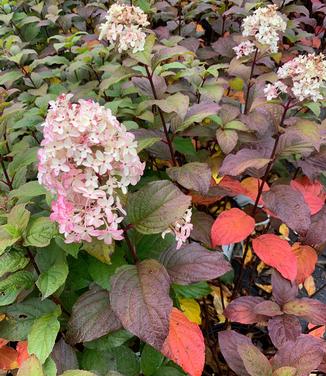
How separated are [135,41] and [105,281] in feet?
2.66

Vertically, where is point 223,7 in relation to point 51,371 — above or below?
above

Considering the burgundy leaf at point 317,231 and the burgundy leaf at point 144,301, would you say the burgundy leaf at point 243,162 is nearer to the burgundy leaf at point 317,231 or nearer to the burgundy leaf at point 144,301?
the burgundy leaf at point 317,231

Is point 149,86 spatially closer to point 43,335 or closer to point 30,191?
point 30,191

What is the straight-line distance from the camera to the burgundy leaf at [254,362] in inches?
44.0

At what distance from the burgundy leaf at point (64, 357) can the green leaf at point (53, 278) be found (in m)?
→ 0.21

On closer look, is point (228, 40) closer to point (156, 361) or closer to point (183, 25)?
point (183, 25)

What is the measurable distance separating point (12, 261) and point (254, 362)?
0.65 meters

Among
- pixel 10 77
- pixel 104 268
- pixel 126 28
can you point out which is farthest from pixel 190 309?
pixel 10 77

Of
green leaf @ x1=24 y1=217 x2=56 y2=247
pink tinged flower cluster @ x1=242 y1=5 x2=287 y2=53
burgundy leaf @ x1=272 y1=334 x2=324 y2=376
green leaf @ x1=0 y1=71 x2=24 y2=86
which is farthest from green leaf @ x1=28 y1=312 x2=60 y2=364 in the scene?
pink tinged flower cluster @ x1=242 y1=5 x2=287 y2=53

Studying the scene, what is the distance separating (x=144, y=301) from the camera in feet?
3.48

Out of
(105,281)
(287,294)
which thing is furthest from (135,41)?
(287,294)

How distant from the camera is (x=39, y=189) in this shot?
1279 mm

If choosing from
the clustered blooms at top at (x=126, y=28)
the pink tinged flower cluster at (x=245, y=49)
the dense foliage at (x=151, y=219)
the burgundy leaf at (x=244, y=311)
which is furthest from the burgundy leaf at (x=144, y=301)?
the pink tinged flower cluster at (x=245, y=49)

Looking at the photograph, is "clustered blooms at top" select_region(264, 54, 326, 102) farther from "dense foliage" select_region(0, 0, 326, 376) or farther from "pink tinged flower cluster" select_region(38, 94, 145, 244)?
"pink tinged flower cluster" select_region(38, 94, 145, 244)
